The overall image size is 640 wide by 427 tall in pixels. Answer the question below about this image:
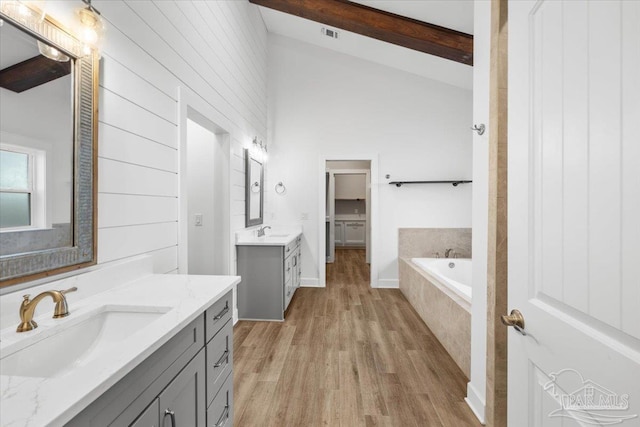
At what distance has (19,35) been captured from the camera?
0.95 metres

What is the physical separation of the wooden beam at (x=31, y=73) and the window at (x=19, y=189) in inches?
8.0

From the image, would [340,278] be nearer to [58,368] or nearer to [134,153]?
[134,153]

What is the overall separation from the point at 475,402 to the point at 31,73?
2.62 m

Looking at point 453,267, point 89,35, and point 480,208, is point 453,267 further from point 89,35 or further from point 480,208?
point 89,35

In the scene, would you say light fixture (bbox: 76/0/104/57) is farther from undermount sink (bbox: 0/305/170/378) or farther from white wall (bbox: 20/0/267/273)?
undermount sink (bbox: 0/305/170/378)

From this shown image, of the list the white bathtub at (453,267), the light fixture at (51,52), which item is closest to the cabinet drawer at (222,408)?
the light fixture at (51,52)

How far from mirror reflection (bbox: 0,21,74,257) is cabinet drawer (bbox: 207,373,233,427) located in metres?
0.90

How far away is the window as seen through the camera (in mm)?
889

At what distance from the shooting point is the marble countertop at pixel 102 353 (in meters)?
0.53

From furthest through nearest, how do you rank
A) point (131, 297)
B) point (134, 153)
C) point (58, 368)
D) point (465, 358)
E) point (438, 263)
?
point (438, 263) < point (465, 358) < point (134, 153) < point (131, 297) < point (58, 368)

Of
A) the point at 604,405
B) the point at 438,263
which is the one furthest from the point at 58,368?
the point at 438,263

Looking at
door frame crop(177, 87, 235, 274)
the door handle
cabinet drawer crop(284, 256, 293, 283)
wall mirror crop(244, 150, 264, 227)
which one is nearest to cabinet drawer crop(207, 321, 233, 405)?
door frame crop(177, 87, 235, 274)

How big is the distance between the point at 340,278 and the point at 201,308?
4.06 metres

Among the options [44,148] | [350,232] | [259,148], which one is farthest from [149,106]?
[350,232]
